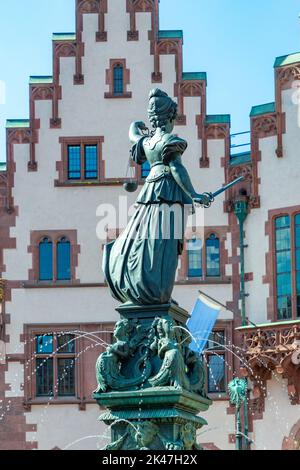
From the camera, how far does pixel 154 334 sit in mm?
16188

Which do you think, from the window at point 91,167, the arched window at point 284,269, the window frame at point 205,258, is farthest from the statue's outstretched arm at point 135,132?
the window at point 91,167

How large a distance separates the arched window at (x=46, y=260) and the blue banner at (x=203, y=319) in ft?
16.1

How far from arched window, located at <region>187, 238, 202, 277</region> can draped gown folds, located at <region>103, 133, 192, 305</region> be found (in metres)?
26.3

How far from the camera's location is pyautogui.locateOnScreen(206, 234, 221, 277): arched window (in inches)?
1699

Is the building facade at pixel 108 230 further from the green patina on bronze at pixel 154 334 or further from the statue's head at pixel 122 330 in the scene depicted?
the statue's head at pixel 122 330

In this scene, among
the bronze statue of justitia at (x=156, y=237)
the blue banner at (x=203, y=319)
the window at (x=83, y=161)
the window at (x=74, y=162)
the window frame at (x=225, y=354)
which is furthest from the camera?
the window at (x=74, y=162)

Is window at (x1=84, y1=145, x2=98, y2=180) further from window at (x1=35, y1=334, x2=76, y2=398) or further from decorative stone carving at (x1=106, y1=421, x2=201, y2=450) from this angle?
decorative stone carving at (x1=106, y1=421, x2=201, y2=450)

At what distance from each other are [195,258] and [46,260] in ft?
14.7

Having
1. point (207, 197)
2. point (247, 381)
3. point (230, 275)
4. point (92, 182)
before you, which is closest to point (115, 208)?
point (92, 182)

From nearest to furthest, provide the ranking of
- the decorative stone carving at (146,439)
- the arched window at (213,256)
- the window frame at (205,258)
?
1. the decorative stone carving at (146,439)
2. the window frame at (205,258)
3. the arched window at (213,256)

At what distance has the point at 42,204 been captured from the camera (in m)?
43.9

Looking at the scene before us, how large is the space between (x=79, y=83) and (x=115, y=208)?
4.06 m

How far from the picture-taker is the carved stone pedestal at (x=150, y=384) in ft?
51.6

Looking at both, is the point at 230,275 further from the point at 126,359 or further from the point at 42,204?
the point at 126,359
